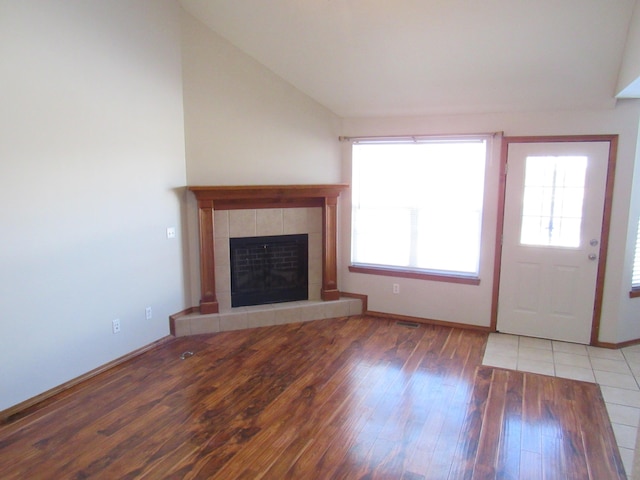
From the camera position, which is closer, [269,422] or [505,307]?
[269,422]

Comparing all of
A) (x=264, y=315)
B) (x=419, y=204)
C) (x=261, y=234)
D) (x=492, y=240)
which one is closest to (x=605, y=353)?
(x=492, y=240)

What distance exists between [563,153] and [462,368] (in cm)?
217

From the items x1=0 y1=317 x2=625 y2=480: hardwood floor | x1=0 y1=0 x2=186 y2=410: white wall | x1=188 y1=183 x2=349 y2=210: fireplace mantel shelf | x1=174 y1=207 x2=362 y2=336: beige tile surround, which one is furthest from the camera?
x1=174 y1=207 x2=362 y2=336: beige tile surround

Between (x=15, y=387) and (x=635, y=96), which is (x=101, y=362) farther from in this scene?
(x=635, y=96)

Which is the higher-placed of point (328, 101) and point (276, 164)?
point (328, 101)

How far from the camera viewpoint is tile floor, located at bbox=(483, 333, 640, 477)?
2791 mm

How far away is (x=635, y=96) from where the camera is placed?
11.1 feet

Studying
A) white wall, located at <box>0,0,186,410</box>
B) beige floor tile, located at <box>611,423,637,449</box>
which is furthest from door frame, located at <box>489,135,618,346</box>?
white wall, located at <box>0,0,186,410</box>

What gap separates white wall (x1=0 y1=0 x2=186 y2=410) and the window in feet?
6.48

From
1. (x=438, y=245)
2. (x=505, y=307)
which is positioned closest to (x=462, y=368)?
(x=505, y=307)

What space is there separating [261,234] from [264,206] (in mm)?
301

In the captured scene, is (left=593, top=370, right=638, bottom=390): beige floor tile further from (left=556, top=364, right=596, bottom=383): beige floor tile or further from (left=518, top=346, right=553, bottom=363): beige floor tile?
(left=518, top=346, right=553, bottom=363): beige floor tile

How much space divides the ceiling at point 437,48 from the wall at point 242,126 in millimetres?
171

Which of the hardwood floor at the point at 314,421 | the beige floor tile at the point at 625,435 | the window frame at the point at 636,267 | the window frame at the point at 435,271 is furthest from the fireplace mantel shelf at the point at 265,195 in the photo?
the beige floor tile at the point at 625,435
